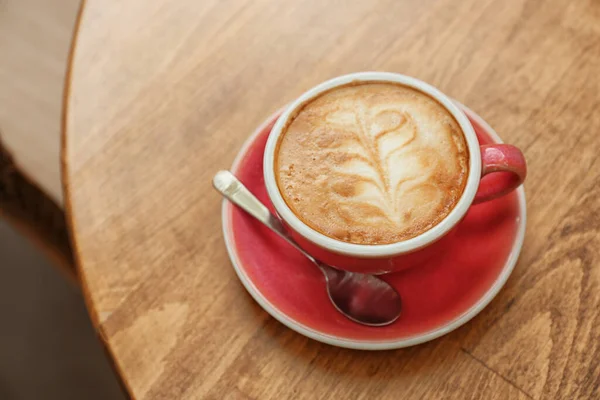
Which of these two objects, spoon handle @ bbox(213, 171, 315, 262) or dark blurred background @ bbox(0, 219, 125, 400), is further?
dark blurred background @ bbox(0, 219, 125, 400)

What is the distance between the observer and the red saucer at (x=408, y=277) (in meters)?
0.63

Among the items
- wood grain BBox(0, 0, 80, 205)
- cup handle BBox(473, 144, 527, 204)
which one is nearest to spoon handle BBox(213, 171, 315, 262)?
cup handle BBox(473, 144, 527, 204)

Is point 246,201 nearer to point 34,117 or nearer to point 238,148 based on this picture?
point 238,148

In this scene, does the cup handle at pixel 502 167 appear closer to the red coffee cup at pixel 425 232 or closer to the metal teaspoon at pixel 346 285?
the red coffee cup at pixel 425 232

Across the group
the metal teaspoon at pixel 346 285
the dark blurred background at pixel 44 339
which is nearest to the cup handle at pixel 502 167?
the metal teaspoon at pixel 346 285

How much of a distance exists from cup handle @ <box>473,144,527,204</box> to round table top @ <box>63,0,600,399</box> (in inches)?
3.0

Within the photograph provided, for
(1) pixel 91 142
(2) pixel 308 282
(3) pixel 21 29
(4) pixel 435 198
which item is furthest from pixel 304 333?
(3) pixel 21 29

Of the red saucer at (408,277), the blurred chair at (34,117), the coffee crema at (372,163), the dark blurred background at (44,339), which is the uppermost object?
the blurred chair at (34,117)

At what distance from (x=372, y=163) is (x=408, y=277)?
134mm

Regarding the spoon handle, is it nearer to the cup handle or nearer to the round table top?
the round table top

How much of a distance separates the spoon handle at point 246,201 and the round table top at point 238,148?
68mm

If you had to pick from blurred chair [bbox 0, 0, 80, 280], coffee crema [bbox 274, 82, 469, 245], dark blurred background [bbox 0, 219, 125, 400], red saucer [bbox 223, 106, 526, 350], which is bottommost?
dark blurred background [bbox 0, 219, 125, 400]

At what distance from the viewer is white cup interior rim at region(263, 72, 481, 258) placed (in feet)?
1.97

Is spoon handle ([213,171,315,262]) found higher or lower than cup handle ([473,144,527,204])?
higher
